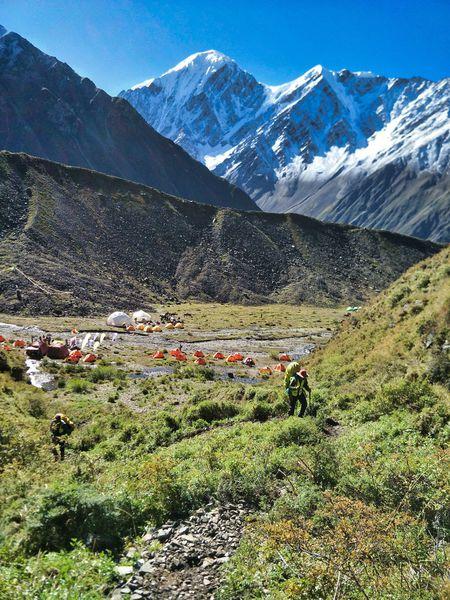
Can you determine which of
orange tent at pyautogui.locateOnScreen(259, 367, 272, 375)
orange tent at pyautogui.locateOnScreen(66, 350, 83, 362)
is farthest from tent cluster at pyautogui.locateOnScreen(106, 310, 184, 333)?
orange tent at pyautogui.locateOnScreen(259, 367, 272, 375)

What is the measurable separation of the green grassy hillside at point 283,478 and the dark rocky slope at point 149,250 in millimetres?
54739

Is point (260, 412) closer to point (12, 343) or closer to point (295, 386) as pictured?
point (295, 386)

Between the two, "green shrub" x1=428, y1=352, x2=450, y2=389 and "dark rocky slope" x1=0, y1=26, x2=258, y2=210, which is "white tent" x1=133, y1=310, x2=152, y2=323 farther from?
"dark rocky slope" x1=0, y1=26, x2=258, y2=210

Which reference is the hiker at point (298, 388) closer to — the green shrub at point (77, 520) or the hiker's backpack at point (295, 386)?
the hiker's backpack at point (295, 386)

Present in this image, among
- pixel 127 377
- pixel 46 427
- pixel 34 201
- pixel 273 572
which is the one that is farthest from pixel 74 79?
pixel 273 572

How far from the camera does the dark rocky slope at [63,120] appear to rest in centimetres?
16850

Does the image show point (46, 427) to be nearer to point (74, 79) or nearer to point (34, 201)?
point (34, 201)

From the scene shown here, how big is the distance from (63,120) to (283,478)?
191 metres

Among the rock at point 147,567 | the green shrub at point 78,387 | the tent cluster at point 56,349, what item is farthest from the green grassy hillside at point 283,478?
the tent cluster at point 56,349

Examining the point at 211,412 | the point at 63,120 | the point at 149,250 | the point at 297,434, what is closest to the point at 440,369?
the point at 297,434

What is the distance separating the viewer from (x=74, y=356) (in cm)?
4203

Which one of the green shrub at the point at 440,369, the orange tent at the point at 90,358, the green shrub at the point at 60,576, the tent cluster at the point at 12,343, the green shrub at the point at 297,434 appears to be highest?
the green shrub at the point at 440,369

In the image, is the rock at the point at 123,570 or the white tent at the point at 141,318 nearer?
the rock at the point at 123,570

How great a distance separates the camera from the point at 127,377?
35906 millimetres
